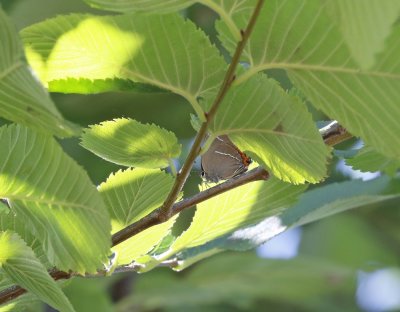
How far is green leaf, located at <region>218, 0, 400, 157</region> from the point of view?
1.76ft

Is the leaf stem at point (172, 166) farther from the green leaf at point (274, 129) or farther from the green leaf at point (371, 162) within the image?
the green leaf at point (371, 162)

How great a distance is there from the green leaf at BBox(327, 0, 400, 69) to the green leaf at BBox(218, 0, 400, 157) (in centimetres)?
11

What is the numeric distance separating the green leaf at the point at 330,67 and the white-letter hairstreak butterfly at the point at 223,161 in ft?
0.37

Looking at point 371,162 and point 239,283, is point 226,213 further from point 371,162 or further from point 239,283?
point 239,283

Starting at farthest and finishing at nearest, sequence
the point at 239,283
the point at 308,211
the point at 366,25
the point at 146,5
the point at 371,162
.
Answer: the point at 239,283 → the point at 308,211 → the point at 371,162 → the point at 146,5 → the point at 366,25

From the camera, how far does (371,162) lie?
735 millimetres

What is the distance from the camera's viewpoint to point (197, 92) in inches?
22.9

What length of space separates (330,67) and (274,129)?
7 centimetres

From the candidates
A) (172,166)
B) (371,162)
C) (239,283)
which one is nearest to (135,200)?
(172,166)

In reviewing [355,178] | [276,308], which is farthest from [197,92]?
[276,308]

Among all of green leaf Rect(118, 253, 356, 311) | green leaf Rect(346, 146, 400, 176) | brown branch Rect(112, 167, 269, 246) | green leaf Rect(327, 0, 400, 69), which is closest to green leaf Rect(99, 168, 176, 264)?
brown branch Rect(112, 167, 269, 246)

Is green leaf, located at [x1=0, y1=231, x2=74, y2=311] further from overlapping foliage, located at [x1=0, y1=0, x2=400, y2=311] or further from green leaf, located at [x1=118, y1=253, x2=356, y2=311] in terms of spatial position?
green leaf, located at [x1=118, y1=253, x2=356, y2=311]

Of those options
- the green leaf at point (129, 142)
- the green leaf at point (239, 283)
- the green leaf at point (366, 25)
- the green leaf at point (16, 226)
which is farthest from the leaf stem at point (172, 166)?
the green leaf at point (239, 283)

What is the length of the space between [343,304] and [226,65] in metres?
2.22
